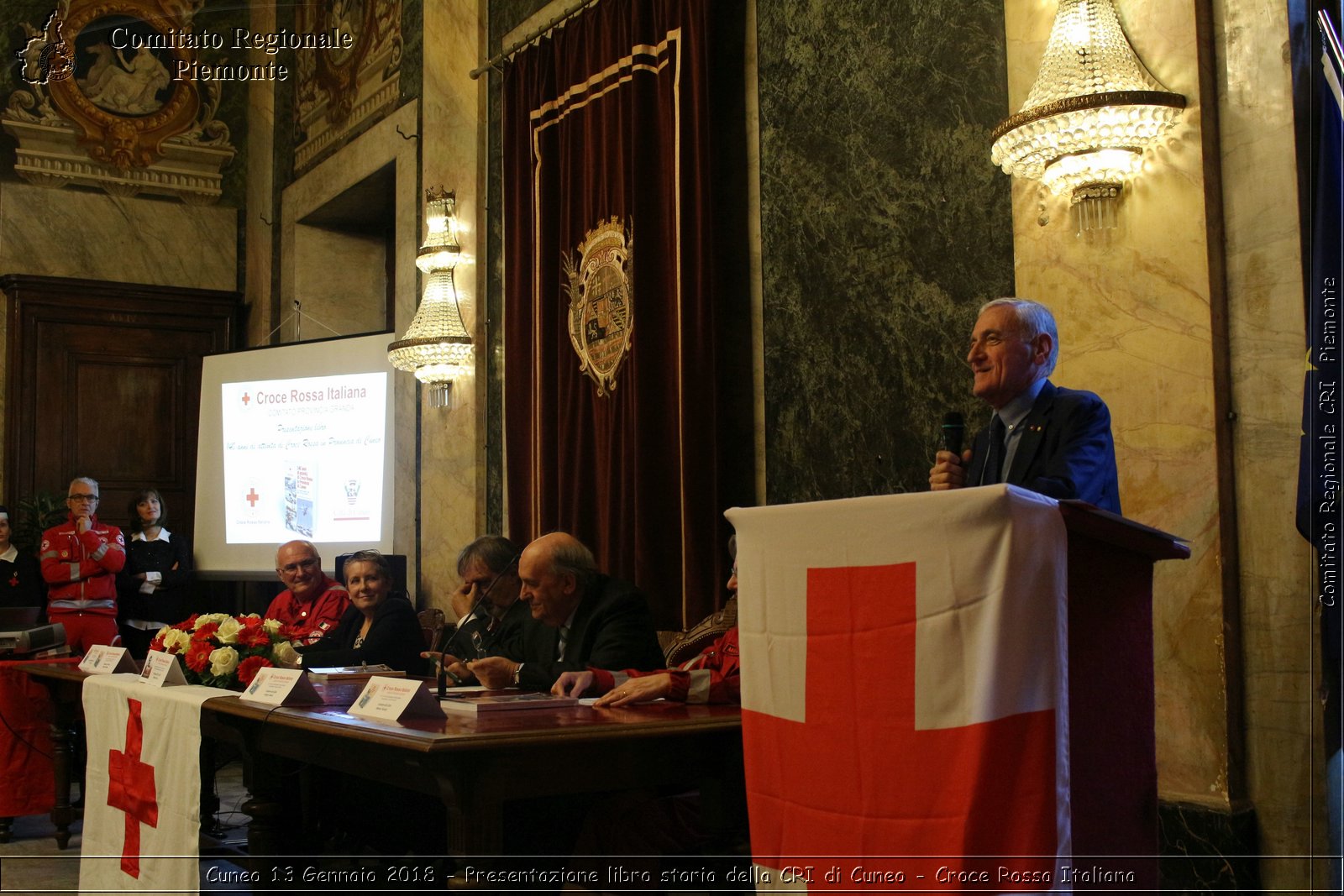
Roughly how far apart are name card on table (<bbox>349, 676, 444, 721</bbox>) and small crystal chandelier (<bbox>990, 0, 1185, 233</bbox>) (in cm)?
205

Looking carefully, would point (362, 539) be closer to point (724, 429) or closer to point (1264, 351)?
point (724, 429)

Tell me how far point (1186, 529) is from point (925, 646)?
1486 millimetres

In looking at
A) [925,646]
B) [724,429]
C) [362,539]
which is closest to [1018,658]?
[925,646]

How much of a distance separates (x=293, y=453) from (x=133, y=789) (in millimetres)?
4689

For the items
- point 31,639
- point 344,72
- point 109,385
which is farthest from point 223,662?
point 109,385

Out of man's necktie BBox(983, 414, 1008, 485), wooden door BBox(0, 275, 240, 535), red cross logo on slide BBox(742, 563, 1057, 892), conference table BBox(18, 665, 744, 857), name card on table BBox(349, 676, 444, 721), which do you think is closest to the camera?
red cross logo on slide BBox(742, 563, 1057, 892)

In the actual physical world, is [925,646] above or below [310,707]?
Answer: above

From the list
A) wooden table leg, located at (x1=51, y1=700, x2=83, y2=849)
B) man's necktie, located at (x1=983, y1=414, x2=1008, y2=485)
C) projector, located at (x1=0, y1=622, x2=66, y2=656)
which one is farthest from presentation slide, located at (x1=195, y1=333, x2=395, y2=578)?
man's necktie, located at (x1=983, y1=414, x2=1008, y2=485)

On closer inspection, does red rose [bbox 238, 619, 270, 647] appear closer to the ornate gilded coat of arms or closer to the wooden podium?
the wooden podium

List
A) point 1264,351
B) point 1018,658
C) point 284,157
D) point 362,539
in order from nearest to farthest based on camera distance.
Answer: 1. point 1018,658
2. point 1264,351
3. point 362,539
4. point 284,157

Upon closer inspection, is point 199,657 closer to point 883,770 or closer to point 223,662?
point 223,662

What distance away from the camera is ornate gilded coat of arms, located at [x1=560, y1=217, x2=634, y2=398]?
5496 mm

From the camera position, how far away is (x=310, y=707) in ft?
10.2

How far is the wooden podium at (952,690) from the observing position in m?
1.90
